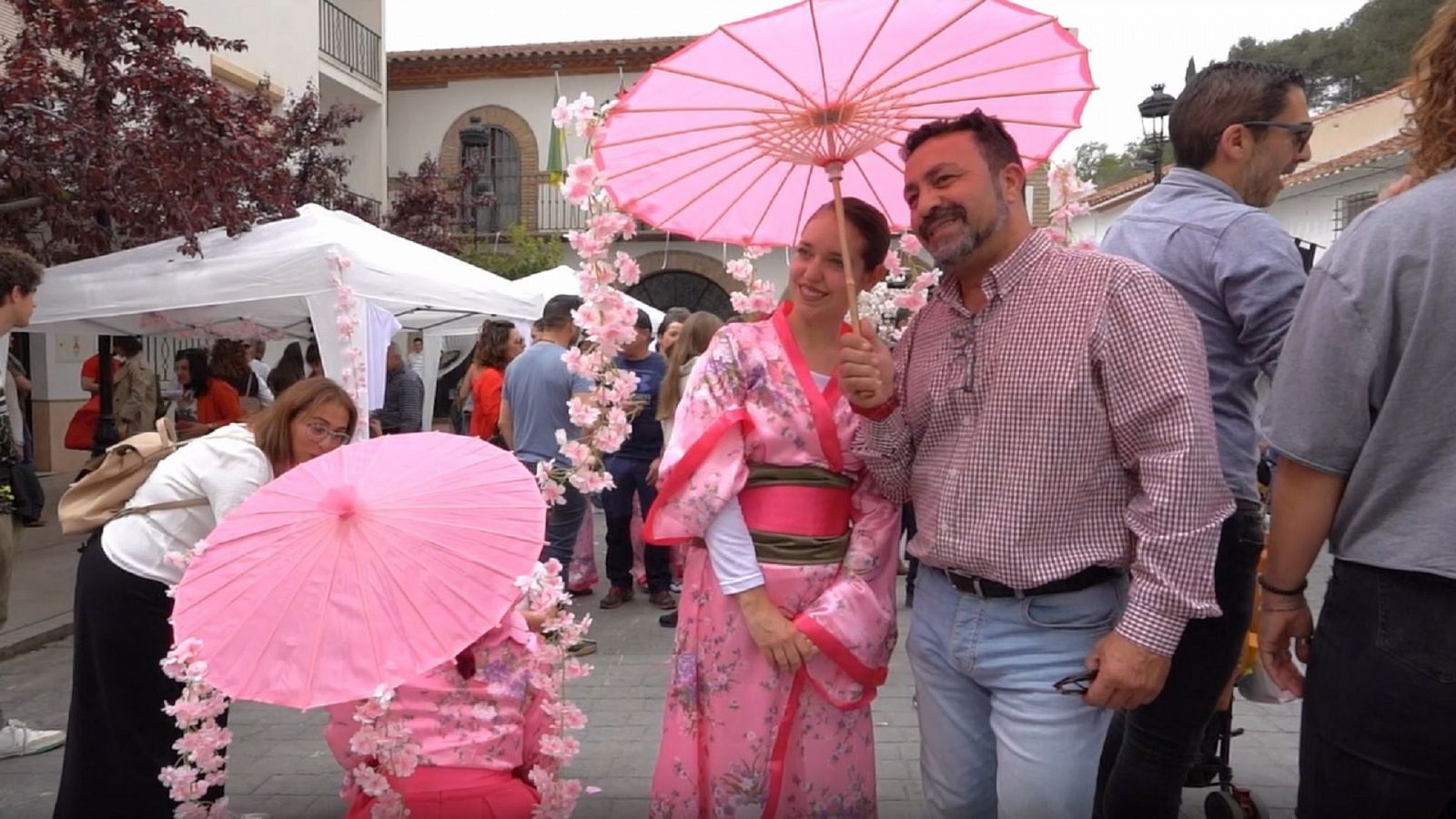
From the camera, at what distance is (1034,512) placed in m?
2.00

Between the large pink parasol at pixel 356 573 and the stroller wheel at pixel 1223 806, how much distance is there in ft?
7.46

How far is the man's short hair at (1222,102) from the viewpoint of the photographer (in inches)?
96.4

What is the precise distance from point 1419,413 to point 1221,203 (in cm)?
96

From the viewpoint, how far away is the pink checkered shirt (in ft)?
6.15

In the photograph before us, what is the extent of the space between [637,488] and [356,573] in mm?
4799

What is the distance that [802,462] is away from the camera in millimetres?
2426

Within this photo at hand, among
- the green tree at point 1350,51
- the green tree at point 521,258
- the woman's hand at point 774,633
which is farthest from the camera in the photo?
the green tree at point 1350,51

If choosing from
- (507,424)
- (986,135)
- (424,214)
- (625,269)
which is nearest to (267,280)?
(507,424)

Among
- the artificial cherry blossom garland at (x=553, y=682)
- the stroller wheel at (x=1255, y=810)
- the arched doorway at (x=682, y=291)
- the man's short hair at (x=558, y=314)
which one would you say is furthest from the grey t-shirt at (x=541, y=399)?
the arched doorway at (x=682, y=291)

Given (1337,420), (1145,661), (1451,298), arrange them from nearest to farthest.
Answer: (1451,298)
(1337,420)
(1145,661)

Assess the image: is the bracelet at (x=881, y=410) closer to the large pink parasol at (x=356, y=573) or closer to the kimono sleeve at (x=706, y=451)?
the kimono sleeve at (x=706, y=451)

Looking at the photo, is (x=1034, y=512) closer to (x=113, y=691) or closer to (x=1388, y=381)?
(x=1388, y=381)

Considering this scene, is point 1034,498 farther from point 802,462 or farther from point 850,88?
point 850,88

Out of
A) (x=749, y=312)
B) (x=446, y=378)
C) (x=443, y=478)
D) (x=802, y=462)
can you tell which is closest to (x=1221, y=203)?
(x=802, y=462)
